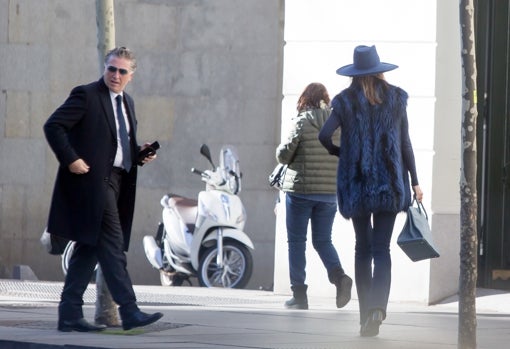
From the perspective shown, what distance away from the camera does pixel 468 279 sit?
7941mm

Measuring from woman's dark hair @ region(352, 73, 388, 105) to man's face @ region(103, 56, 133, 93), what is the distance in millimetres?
1468

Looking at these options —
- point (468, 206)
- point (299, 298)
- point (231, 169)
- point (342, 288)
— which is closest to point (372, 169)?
point (468, 206)

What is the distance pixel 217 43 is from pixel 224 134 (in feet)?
3.42

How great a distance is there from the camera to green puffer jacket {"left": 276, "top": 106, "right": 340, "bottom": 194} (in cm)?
1143

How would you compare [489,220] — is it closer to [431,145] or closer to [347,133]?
[431,145]

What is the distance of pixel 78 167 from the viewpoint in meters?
8.88

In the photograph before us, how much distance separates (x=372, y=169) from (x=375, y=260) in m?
0.57

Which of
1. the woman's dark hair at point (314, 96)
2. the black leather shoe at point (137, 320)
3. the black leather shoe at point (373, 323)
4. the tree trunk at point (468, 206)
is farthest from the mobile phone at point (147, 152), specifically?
the woman's dark hair at point (314, 96)

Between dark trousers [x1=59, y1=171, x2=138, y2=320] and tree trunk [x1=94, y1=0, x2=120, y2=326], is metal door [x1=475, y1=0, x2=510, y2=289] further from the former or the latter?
dark trousers [x1=59, y1=171, x2=138, y2=320]

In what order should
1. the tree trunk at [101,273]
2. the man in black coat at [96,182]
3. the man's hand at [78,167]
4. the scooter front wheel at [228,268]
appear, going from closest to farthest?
the man's hand at [78,167] → the man in black coat at [96,182] → the tree trunk at [101,273] → the scooter front wheel at [228,268]

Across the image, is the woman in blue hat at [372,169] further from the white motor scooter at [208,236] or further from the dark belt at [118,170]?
the white motor scooter at [208,236]

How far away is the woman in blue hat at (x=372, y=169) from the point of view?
9.24 m

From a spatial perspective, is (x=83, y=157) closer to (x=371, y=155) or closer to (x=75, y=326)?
(x=75, y=326)

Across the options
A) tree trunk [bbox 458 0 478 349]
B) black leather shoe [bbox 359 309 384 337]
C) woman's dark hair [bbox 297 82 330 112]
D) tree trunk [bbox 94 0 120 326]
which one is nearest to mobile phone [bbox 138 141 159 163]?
tree trunk [bbox 94 0 120 326]
